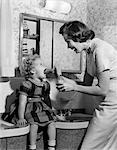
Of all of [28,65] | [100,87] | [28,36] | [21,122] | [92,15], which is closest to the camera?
[100,87]

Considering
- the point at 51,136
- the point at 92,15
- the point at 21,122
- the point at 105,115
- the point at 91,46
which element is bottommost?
the point at 51,136

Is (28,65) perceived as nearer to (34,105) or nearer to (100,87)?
(34,105)

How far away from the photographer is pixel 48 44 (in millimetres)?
2213

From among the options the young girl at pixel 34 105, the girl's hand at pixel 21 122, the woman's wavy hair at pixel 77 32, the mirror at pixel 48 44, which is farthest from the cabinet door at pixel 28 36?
the woman's wavy hair at pixel 77 32

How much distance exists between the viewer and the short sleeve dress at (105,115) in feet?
4.24

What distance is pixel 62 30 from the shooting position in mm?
1419

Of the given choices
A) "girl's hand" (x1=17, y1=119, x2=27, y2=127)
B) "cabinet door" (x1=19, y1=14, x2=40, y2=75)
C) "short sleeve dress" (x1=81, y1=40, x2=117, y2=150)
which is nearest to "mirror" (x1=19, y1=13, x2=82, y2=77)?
"cabinet door" (x1=19, y1=14, x2=40, y2=75)

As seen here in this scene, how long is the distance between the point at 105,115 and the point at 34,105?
675 mm

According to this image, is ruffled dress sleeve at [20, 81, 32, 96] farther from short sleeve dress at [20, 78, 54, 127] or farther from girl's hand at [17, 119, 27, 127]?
girl's hand at [17, 119, 27, 127]

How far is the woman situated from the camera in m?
1.29

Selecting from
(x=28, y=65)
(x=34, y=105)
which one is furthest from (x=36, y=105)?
(x=28, y=65)

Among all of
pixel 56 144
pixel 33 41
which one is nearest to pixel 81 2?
pixel 33 41

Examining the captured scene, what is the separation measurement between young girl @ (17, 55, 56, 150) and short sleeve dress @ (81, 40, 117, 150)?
0.49 meters

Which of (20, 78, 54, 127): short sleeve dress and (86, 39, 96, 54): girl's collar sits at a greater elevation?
(86, 39, 96, 54): girl's collar
